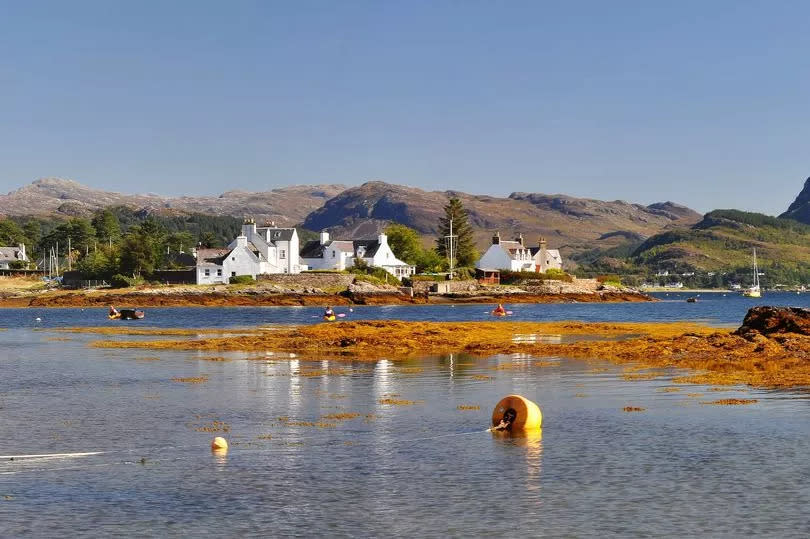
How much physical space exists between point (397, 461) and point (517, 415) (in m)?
6.14

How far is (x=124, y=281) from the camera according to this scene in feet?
580

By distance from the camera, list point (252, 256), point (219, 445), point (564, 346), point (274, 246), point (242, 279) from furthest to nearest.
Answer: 1. point (274, 246)
2. point (252, 256)
3. point (242, 279)
4. point (564, 346)
5. point (219, 445)

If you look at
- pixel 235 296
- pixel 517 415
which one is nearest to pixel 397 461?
pixel 517 415

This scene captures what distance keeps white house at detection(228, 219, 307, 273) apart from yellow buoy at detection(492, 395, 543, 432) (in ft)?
498

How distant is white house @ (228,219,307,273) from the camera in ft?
600

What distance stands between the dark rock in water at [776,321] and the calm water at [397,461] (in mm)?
19531

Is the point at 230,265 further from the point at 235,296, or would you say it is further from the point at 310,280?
the point at 235,296

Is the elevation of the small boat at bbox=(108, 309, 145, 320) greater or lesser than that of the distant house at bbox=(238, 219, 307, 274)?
lesser

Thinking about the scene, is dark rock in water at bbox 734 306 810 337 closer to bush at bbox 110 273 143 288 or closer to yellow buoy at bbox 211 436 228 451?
yellow buoy at bbox 211 436 228 451

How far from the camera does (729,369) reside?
48.6 meters

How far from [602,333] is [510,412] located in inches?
2045

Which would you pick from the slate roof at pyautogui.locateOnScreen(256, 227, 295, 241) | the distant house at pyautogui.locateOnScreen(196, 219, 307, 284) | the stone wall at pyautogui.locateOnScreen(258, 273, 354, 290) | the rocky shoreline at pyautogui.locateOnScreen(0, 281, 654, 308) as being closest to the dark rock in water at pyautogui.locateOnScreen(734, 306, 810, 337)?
the rocky shoreline at pyautogui.locateOnScreen(0, 281, 654, 308)

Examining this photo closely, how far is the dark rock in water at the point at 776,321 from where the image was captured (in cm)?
5938

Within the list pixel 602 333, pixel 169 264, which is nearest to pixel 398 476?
pixel 602 333
